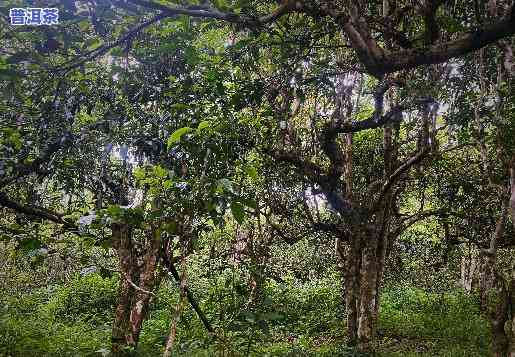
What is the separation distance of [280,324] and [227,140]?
32.7 ft

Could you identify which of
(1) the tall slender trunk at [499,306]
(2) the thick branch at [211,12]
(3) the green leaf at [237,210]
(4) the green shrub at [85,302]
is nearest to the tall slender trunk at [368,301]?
(1) the tall slender trunk at [499,306]

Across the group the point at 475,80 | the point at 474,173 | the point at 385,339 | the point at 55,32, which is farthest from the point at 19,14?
the point at 385,339

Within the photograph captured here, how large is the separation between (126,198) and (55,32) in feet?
6.22

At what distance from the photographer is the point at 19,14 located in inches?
145

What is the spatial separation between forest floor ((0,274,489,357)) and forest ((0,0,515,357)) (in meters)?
0.09

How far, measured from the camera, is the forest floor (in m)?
8.05

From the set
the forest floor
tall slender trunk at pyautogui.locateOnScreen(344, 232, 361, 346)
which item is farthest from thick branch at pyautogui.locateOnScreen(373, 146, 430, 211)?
the forest floor

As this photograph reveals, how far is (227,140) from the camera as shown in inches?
125

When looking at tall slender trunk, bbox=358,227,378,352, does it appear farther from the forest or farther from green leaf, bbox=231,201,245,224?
green leaf, bbox=231,201,245,224

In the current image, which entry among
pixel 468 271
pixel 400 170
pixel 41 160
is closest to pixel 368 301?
pixel 400 170

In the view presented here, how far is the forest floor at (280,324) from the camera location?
8.05m

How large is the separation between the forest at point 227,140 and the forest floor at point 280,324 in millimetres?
95

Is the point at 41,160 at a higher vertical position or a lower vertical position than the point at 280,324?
higher

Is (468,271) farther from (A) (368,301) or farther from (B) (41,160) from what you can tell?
(B) (41,160)
